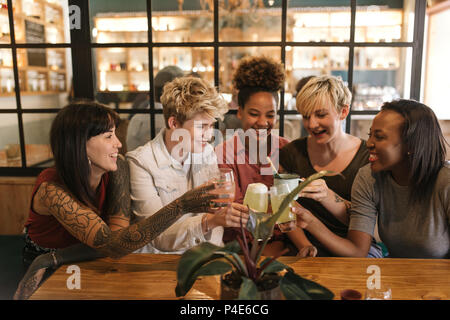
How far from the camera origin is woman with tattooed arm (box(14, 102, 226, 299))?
4.34 feet

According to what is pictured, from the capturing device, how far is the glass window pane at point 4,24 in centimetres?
278

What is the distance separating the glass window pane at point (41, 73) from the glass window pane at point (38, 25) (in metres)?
0.09

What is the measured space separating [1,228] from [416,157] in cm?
289

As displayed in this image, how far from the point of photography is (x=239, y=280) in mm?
937

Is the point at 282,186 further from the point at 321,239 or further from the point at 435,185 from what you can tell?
the point at 435,185

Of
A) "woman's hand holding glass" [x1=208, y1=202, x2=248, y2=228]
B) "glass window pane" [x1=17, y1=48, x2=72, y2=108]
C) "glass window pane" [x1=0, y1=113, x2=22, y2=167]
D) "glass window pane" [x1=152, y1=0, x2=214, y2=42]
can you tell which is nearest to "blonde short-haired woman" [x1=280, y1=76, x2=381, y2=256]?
"woman's hand holding glass" [x1=208, y1=202, x2=248, y2=228]

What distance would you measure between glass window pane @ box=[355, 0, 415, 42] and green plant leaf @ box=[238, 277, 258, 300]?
2.39m

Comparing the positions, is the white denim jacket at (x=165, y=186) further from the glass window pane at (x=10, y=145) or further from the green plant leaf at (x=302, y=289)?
the glass window pane at (x=10, y=145)

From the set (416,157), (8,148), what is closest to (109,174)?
(416,157)

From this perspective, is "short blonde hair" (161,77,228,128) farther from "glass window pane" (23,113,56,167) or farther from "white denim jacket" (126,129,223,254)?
"glass window pane" (23,113,56,167)

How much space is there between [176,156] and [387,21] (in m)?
1.99

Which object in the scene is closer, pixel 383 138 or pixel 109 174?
pixel 383 138

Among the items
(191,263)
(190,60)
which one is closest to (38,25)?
(190,60)

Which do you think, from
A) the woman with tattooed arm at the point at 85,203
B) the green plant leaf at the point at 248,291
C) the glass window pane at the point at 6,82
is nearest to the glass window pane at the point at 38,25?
the glass window pane at the point at 6,82
